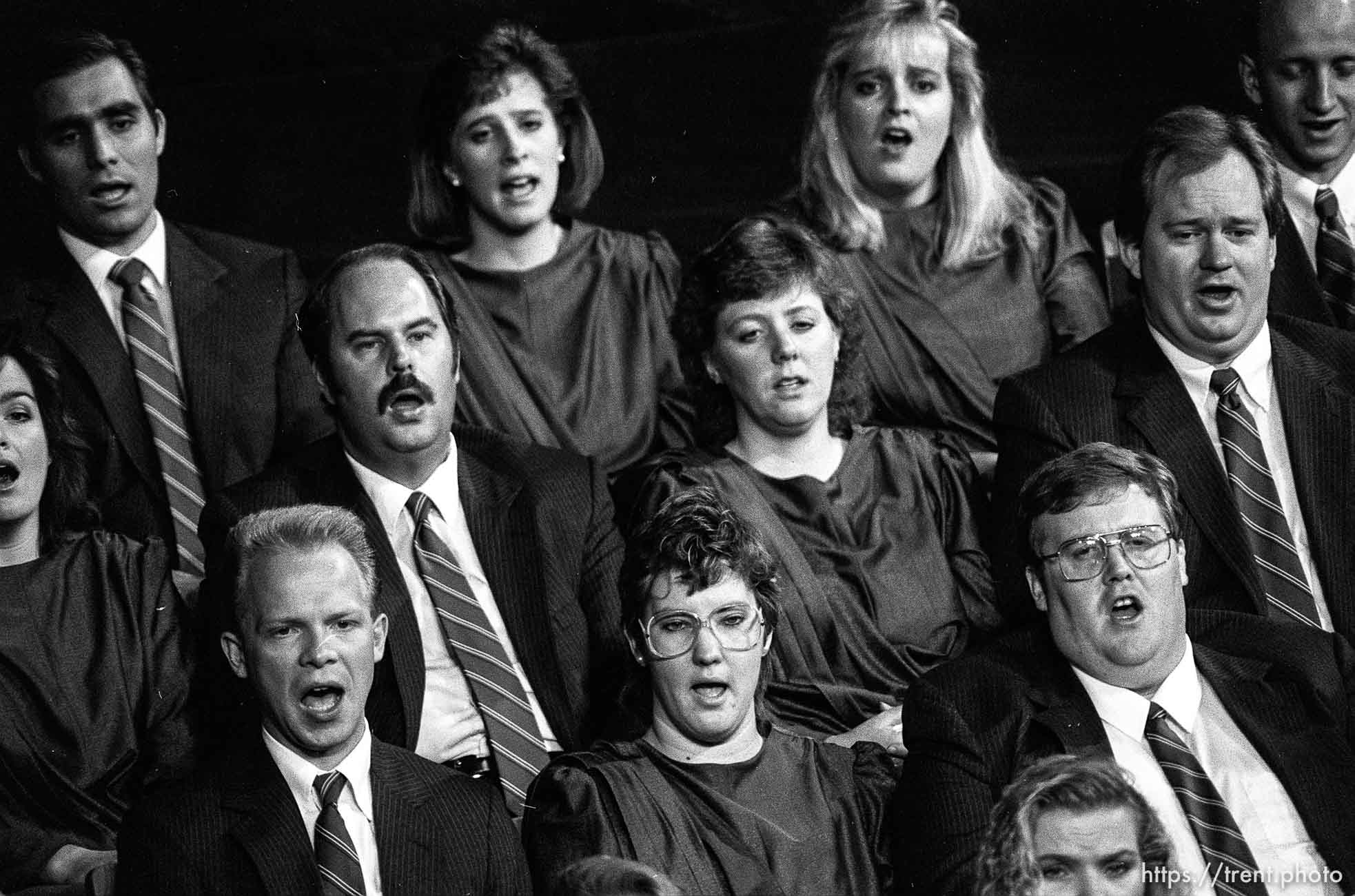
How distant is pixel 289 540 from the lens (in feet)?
10.5

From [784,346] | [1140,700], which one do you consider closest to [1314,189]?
[784,346]

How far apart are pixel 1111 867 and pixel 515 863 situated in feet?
2.65

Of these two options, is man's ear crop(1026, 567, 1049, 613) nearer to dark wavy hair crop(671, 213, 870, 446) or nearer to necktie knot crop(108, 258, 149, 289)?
dark wavy hair crop(671, 213, 870, 446)

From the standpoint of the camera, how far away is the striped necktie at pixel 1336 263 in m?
3.95

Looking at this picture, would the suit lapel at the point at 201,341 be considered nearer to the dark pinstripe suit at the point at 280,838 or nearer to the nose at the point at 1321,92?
the dark pinstripe suit at the point at 280,838

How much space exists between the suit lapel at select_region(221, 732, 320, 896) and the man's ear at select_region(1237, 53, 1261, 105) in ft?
7.21

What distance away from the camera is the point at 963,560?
367 cm

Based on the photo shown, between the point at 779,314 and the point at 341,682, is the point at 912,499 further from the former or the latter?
the point at 341,682

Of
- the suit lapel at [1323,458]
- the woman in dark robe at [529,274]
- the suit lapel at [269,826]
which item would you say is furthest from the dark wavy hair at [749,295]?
the suit lapel at [269,826]

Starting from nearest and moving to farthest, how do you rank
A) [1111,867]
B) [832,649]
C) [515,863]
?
[1111,867] < [515,863] < [832,649]

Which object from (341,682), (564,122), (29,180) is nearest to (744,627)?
(341,682)

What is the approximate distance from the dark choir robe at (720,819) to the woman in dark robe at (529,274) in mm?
1048

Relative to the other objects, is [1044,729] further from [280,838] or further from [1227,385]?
[280,838]

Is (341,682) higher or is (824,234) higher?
(824,234)
